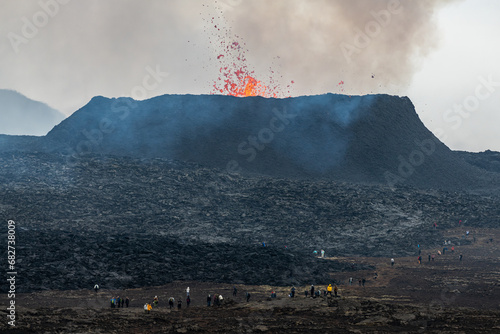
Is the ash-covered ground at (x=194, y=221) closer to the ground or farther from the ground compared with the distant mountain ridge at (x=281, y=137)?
closer to the ground

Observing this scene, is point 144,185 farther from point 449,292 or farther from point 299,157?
point 449,292

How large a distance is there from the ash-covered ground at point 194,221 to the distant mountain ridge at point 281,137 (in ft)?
32.5

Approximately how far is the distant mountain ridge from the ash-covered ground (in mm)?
9915

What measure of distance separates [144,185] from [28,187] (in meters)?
16.3

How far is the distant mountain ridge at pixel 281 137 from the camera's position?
9419 cm

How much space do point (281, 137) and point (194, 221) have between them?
134ft

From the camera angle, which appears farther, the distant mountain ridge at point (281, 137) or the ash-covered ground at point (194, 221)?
the distant mountain ridge at point (281, 137)

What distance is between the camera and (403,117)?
373 ft

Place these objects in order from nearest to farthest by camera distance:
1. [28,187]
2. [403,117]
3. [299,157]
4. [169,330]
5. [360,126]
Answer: [169,330], [28,187], [299,157], [360,126], [403,117]

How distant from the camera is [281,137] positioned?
102500mm

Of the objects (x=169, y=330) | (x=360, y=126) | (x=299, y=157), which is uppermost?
(x=360, y=126)

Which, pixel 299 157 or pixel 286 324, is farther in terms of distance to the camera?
pixel 299 157

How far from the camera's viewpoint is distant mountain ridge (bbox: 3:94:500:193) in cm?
9419

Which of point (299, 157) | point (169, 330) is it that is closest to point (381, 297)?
point (169, 330)
